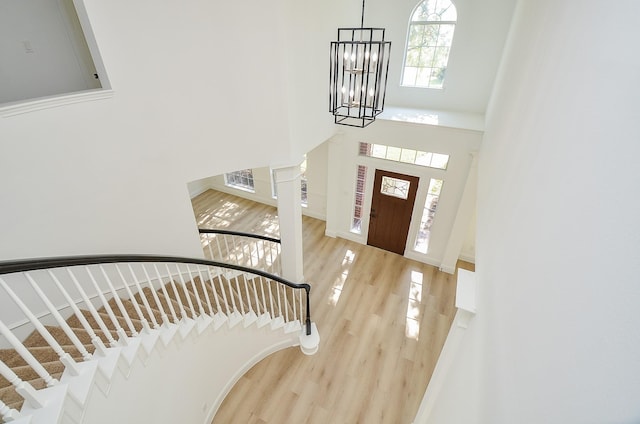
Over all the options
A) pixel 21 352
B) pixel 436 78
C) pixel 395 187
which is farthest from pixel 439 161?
pixel 21 352

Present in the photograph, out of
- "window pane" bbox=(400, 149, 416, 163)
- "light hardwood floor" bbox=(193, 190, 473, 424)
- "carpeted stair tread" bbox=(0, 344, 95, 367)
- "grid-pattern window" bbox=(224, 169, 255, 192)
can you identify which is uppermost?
"window pane" bbox=(400, 149, 416, 163)

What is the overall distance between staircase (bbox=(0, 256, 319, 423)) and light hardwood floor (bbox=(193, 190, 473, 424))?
11.4 inches

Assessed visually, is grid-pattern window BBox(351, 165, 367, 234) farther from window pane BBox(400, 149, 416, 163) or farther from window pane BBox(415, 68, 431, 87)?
window pane BBox(415, 68, 431, 87)

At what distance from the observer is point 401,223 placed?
5.77 m

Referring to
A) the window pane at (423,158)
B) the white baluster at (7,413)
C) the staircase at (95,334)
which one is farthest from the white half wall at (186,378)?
the window pane at (423,158)

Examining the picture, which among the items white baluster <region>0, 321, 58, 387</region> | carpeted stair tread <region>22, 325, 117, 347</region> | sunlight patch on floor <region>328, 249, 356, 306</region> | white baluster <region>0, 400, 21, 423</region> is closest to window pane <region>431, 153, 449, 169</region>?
sunlight patch on floor <region>328, 249, 356, 306</region>

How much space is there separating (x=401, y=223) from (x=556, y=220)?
4.99 m

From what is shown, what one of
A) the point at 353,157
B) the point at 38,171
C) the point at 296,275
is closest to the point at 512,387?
the point at 38,171

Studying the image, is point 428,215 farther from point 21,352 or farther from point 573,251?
point 21,352

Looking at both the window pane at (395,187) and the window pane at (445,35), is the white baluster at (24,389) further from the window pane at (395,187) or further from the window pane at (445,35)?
the window pane at (445,35)

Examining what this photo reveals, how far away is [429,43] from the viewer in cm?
484

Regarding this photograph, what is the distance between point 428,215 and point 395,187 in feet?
2.71

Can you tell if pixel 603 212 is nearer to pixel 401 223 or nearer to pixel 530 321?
pixel 530 321

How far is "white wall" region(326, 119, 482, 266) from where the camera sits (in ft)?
15.1
